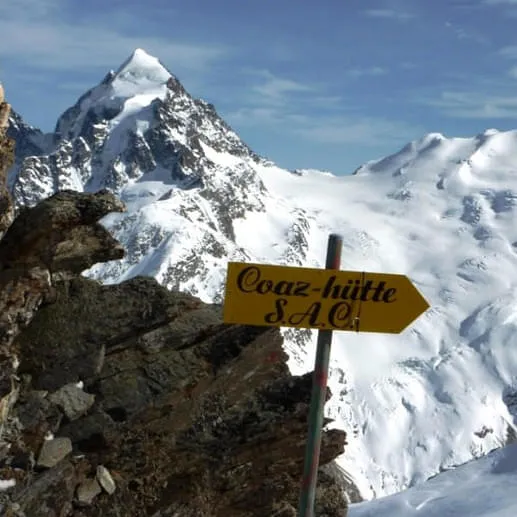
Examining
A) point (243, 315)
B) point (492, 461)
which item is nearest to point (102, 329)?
point (243, 315)

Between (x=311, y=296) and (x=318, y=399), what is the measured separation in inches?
38.9

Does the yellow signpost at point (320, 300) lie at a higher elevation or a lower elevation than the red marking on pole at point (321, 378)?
higher

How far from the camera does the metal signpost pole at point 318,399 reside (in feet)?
31.2

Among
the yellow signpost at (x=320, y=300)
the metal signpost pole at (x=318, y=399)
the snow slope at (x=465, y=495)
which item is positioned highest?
the yellow signpost at (x=320, y=300)

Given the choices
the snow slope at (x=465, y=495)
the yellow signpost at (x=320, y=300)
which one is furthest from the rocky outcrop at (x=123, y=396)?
the snow slope at (x=465, y=495)

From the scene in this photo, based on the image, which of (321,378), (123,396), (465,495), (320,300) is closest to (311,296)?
(320,300)

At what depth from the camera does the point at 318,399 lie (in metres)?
9.51

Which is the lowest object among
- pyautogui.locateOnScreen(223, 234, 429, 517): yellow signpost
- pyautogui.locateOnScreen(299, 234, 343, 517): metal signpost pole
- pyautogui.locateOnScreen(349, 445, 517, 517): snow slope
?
pyautogui.locateOnScreen(349, 445, 517, 517): snow slope

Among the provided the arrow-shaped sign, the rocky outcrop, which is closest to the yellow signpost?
the arrow-shaped sign

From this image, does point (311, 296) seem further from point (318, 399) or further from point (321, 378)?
point (318, 399)

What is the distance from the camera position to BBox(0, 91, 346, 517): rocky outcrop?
45.0ft

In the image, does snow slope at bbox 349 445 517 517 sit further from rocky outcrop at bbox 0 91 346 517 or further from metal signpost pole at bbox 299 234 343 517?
metal signpost pole at bbox 299 234 343 517

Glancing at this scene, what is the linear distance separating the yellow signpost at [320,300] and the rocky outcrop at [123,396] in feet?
16.4

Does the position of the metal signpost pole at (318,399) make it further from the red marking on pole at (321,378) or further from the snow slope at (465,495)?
the snow slope at (465,495)
